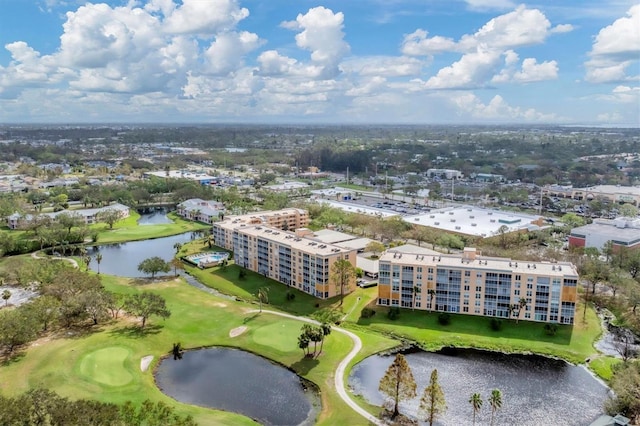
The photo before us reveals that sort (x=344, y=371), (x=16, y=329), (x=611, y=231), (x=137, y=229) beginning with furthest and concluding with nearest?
(x=137, y=229) → (x=611, y=231) → (x=16, y=329) → (x=344, y=371)

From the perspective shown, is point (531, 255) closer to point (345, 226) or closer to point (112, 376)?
point (345, 226)

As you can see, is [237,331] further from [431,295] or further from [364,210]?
[364,210]

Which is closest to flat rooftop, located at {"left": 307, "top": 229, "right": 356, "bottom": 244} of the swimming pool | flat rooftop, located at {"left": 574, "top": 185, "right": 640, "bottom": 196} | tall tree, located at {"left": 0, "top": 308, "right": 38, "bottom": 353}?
the swimming pool

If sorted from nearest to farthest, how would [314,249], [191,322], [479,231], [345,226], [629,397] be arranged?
[629,397]
[191,322]
[314,249]
[479,231]
[345,226]

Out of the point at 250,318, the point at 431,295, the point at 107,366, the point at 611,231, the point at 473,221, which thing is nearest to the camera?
the point at 107,366

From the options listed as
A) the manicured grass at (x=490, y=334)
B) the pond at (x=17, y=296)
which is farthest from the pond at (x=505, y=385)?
the pond at (x=17, y=296)

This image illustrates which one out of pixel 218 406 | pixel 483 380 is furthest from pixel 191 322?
pixel 483 380

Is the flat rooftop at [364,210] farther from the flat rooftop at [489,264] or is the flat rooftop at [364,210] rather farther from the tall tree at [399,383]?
the tall tree at [399,383]

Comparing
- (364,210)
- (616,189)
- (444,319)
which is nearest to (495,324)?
(444,319)
